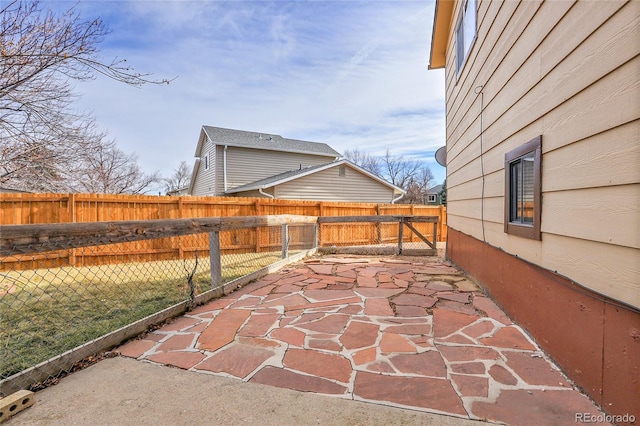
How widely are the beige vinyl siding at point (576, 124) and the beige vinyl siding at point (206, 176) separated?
44.0 feet

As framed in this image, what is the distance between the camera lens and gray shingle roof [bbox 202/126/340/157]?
47.3 ft

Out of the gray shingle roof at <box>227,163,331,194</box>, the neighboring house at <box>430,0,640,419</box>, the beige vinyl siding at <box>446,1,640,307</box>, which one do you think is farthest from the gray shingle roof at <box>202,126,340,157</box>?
the beige vinyl siding at <box>446,1,640,307</box>

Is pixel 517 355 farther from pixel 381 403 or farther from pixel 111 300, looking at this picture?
pixel 111 300

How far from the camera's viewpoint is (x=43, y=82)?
4738 mm

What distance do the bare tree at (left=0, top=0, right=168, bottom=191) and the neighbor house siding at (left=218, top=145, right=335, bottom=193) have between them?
7861 millimetres

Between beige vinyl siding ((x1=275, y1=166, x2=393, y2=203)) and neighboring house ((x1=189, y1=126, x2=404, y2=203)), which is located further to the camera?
neighboring house ((x1=189, y1=126, x2=404, y2=203))

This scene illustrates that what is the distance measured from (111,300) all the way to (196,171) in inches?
596

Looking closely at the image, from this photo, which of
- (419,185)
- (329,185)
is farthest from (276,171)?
(419,185)

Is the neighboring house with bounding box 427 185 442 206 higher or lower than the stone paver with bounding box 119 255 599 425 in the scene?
higher

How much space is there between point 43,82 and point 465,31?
21.8ft

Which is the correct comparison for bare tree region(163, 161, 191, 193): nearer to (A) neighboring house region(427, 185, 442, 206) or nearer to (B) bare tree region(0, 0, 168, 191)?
(B) bare tree region(0, 0, 168, 191)

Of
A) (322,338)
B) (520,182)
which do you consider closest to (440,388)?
(322,338)

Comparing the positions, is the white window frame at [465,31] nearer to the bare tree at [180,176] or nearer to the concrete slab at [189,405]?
the concrete slab at [189,405]

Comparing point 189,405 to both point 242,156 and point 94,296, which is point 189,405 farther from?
point 242,156
